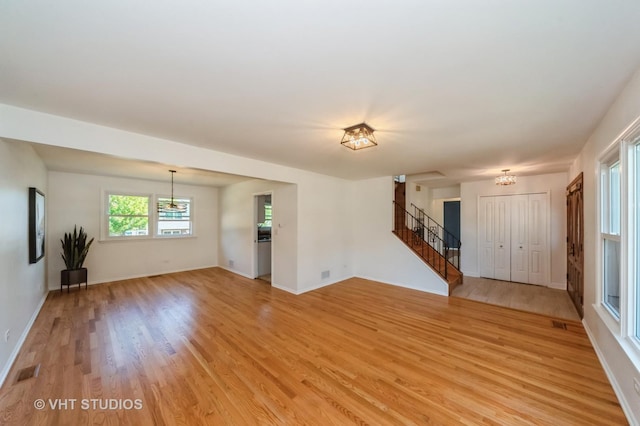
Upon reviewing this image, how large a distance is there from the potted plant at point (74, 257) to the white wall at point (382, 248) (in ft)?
19.7

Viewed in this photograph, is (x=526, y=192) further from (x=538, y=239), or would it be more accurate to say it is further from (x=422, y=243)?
(x=422, y=243)

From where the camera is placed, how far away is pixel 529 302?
14.0 feet

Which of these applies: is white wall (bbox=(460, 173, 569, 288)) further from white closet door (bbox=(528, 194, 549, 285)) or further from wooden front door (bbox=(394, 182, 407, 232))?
wooden front door (bbox=(394, 182, 407, 232))

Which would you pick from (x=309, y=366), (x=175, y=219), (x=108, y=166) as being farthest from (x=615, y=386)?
(x=175, y=219)

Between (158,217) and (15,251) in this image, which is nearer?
(15,251)

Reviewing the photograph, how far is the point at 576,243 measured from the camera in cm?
397

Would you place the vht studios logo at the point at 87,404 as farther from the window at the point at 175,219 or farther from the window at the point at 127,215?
the window at the point at 175,219

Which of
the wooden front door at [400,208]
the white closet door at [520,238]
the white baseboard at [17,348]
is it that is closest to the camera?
the white baseboard at [17,348]

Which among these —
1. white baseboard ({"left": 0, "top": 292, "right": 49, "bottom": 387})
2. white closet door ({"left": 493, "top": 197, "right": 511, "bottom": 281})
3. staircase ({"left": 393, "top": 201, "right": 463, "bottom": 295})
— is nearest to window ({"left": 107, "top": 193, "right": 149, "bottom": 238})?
white baseboard ({"left": 0, "top": 292, "right": 49, "bottom": 387})

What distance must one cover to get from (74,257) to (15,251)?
2638mm

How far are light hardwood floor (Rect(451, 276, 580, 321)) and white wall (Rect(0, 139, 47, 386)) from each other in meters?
6.32

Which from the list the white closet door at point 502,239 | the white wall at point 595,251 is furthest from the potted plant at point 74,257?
the white closet door at point 502,239

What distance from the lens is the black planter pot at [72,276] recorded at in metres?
4.73

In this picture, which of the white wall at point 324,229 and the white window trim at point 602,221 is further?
the white wall at point 324,229
